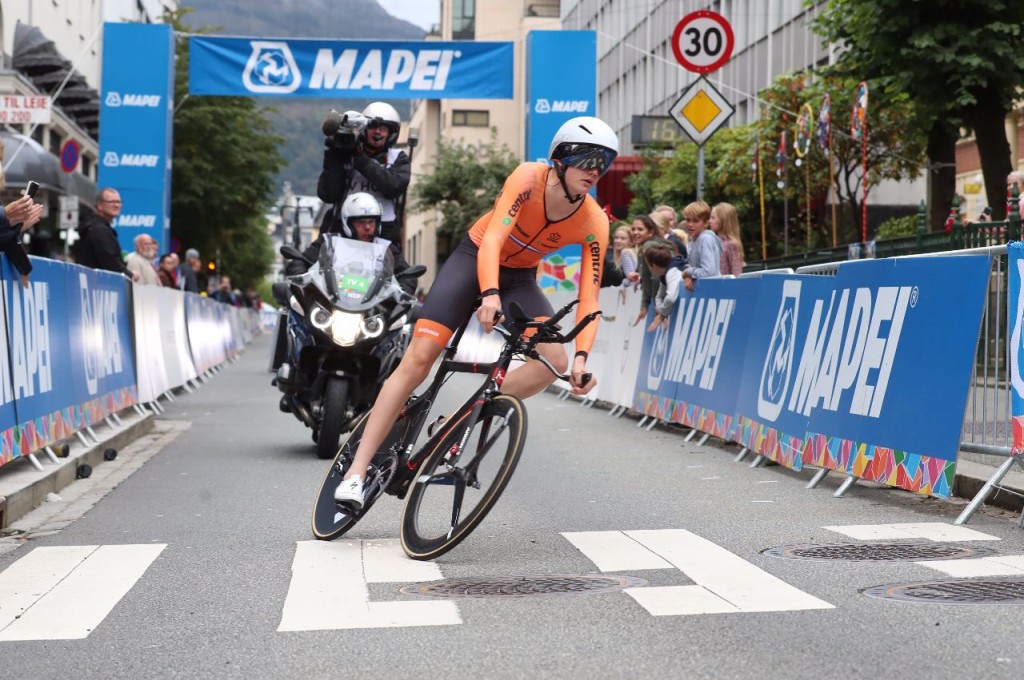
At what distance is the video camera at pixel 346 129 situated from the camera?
10883mm

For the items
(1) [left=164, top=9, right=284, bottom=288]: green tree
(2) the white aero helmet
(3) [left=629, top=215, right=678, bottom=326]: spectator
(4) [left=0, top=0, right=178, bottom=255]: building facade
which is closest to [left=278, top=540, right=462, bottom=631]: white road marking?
(2) the white aero helmet

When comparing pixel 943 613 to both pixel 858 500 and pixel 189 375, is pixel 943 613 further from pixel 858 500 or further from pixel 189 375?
pixel 189 375

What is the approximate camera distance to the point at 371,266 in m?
11.2

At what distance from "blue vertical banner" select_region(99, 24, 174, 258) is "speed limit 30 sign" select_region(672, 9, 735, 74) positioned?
12754mm

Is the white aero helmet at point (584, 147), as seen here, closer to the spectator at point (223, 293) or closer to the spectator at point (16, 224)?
the spectator at point (16, 224)

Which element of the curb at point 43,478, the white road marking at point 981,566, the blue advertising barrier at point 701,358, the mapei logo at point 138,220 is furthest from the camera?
the mapei logo at point 138,220

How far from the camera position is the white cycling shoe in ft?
22.4

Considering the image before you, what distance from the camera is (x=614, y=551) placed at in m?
6.76

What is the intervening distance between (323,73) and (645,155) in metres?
20.2

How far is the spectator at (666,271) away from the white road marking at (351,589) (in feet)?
23.5

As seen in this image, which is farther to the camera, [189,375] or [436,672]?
[189,375]

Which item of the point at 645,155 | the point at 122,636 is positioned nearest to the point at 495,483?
the point at 122,636

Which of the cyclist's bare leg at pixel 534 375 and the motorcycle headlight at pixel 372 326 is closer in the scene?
the cyclist's bare leg at pixel 534 375

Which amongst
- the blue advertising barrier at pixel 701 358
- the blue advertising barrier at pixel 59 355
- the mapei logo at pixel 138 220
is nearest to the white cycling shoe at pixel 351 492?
the blue advertising barrier at pixel 59 355
